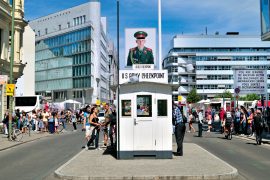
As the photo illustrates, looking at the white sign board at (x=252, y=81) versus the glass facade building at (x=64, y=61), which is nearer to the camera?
the white sign board at (x=252, y=81)

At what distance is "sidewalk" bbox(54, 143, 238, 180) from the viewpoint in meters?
10.3

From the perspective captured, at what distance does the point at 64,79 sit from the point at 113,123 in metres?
86.0

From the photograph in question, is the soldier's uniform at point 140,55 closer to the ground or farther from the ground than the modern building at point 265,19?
closer to the ground

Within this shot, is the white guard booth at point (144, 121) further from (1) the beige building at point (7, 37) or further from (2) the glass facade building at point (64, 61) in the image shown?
(2) the glass facade building at point (64, 61)

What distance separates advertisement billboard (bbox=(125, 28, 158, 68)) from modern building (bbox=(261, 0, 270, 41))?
17.1 m

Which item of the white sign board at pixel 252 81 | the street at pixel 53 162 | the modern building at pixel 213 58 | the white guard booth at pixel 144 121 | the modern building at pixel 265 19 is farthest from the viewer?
the modern building at pixel 213 58

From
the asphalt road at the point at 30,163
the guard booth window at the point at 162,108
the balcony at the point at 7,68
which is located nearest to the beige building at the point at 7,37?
the balcony at the point at 7,68

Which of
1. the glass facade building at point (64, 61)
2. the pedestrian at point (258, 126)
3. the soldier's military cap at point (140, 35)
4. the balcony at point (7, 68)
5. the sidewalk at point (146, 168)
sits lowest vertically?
the sidewalk at point (146, 168)

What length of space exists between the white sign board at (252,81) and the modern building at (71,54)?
218ft

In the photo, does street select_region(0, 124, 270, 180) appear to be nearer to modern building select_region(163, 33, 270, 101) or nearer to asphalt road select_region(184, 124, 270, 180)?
asphalt road select_region(184, 124, 270, 180)

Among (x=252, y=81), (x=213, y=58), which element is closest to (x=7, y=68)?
(x=252, y=81)

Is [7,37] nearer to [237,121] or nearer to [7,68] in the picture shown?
[7,68]

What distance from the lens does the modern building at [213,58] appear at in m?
124

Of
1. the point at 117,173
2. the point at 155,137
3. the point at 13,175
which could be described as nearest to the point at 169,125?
the point at 155,137
